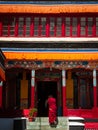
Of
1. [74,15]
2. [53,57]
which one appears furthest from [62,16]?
[53,57]

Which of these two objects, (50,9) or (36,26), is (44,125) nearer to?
(36,26)

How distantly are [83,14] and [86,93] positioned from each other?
5.12 m

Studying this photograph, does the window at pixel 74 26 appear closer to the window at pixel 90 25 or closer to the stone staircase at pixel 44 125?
the window at pixel 90 25

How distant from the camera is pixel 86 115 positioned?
20.5 meters

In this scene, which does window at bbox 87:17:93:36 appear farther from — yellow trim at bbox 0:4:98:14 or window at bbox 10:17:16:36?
window at bbox 10:17:16:36

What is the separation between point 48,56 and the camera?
2138 cm

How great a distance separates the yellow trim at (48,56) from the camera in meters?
21.1

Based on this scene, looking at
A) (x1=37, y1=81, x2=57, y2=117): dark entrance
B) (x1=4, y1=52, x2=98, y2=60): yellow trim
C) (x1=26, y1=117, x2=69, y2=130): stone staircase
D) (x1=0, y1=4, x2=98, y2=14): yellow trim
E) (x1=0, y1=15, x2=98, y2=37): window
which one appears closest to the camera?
(x1=26, y1=117, x2=69, y2=130): stone staircase

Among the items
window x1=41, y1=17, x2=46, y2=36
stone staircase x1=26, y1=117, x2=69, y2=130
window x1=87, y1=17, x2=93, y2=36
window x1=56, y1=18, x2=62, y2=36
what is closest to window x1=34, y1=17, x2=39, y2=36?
window x1=41, y1=17, x2=46, y2=36

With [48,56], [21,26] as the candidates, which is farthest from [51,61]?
[21,26]

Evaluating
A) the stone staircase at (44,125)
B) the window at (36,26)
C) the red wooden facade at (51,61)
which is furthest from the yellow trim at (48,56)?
the stone staircase at (44,125)

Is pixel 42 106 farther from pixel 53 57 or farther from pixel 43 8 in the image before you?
pixel 43 8

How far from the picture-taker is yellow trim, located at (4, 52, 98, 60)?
69.3 feet

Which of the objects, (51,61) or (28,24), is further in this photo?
(28,24)
